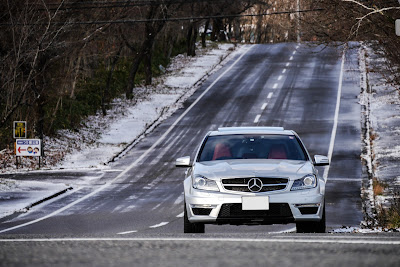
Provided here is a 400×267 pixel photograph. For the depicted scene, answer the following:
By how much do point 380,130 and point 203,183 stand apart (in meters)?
26.7

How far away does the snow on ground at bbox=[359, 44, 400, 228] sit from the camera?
953 inches

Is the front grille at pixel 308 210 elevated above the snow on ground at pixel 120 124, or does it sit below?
above

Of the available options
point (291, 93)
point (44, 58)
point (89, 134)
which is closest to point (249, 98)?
point (291, 93)

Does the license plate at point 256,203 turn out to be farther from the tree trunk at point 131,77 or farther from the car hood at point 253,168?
the tree trunk at point 131,77

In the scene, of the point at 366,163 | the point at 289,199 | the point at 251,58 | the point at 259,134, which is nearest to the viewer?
the point at 289,199

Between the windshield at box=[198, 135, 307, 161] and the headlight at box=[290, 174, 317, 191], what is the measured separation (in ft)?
3.41

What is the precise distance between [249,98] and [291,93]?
271cm

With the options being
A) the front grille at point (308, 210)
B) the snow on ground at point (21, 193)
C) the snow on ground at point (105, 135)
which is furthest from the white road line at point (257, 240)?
the snow on ground at point (105, 135)

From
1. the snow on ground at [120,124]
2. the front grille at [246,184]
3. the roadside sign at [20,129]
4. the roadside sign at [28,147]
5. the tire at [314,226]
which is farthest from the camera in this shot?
the snow on ground at [120,124]

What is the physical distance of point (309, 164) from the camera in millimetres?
12164

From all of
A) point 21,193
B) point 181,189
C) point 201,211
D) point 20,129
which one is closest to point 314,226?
point 201,211

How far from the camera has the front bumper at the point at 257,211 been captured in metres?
11.1

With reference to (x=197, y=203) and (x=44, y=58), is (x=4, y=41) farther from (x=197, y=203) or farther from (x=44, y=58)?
(x=197, y=203)

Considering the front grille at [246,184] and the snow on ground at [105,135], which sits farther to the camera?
the snow on ground at [105,135]
